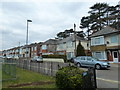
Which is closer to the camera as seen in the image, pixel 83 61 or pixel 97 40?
pixel 83 61

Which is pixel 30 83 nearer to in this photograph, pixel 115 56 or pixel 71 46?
pixel 115 56

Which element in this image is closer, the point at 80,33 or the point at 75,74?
the point at 75,74

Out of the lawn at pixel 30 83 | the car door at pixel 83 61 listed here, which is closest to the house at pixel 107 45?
the car door at pixel 83 61

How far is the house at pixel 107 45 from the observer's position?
23.9 meters

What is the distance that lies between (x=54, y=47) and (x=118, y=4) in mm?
28213

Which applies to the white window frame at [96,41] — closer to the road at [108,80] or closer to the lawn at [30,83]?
the road at [108,80]

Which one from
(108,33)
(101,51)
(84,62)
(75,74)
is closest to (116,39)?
(108,33)

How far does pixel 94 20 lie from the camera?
42656 mm

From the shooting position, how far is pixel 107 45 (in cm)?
2575

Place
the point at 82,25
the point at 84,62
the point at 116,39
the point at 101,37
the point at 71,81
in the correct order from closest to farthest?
the point at 71,81
the point at 84,62
the point at 116,39
the point at 101,37
the point at 82,25

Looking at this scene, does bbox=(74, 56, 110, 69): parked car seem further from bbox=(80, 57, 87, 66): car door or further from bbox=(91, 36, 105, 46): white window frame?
bbox=(91, 36, 105, 46): white window frame

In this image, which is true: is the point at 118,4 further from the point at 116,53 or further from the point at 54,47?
the point at 54,47

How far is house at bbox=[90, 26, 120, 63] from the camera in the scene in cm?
2391

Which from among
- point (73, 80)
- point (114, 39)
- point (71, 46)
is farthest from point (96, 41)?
point (73, 80)
